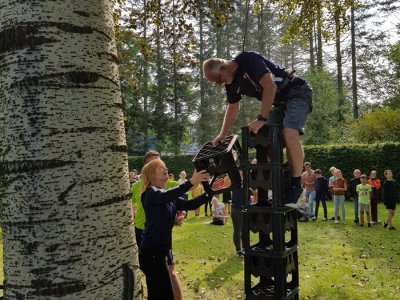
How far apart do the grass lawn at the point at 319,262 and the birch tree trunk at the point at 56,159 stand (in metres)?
4.55

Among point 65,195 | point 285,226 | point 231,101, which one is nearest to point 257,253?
point 285,226

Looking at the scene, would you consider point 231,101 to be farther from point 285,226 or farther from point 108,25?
point 108,25

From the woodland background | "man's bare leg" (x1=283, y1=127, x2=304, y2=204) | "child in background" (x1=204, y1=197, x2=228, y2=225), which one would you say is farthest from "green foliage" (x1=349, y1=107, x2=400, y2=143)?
"man's bare leg" (x1=283, y1=127, x2=304, y2=204)

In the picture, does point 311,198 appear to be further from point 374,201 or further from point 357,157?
point 357,157

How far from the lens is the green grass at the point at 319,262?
5.77 meters

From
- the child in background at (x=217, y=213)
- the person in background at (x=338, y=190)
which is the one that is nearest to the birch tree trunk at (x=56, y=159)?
the child in background at (x=217, y=213)

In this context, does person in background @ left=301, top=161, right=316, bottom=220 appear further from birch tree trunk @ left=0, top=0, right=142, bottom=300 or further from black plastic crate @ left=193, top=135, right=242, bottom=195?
birch tree trunk @ left=0, top=0, right=142, bottom=300

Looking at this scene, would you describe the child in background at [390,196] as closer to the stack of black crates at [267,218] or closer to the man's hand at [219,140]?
the stack of black crates at [267,218]

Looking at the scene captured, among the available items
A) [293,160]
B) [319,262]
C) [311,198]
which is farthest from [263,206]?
[311,198]

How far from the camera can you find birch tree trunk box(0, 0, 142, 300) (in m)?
1.35

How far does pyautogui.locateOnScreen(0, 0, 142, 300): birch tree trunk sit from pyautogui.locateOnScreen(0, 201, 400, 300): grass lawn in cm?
455

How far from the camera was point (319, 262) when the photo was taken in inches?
290

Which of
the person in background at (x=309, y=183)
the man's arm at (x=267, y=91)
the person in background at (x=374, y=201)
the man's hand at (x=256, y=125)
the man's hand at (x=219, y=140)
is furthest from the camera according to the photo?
the person in background at (x=309, y=183)

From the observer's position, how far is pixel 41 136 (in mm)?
1355
